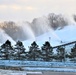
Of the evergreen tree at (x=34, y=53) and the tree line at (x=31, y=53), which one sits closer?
the tree line at (x=31, y=53)

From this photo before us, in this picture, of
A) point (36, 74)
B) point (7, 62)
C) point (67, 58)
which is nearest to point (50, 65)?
point (7, 62)

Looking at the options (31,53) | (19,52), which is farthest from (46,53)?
(19,52)

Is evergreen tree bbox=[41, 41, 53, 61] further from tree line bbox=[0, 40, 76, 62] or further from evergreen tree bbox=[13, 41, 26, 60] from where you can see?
evergreen tree bbox=[13, 41, 26, 60]

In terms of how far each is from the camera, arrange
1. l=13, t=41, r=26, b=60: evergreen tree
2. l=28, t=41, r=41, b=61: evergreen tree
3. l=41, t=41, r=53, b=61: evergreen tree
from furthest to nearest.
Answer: l=13, t=41, r=26, b=60: evergreen tree, l=41, t=41, r=53, b=61: evergreen tree, l=28, t=41, r=41, b=61: evergreen tree

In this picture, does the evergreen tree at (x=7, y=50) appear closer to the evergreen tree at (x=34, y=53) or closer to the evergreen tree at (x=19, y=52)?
the evergreen tree at (x=19, y=52)

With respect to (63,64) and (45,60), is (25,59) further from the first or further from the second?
(63,64)

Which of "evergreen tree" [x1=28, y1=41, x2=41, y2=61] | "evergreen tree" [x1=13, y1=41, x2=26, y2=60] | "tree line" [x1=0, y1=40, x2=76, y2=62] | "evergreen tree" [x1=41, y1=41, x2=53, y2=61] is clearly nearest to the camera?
Answer: "tree line" [x1=0, y1=40, x2=76, y2=62]

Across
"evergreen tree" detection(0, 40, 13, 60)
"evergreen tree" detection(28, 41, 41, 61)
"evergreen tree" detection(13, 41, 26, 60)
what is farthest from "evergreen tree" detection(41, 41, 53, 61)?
"evergreen tree" detection(0, 40, 13, 60)

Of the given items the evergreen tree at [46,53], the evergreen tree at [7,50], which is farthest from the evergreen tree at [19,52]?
the evergreen tree at [46,53]

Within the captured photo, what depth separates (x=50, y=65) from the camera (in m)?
79.6

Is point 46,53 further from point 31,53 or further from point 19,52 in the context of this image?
point 19,52

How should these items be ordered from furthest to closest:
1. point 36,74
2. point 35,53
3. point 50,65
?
point 35,53, point 50,65, point 36,74

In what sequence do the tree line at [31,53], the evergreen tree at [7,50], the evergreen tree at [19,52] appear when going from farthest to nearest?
the evergreen tree at [19,52]
the tree line at [31,53]
the evergreen tree at [7,50]

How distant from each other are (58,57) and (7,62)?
1662 centimetres
